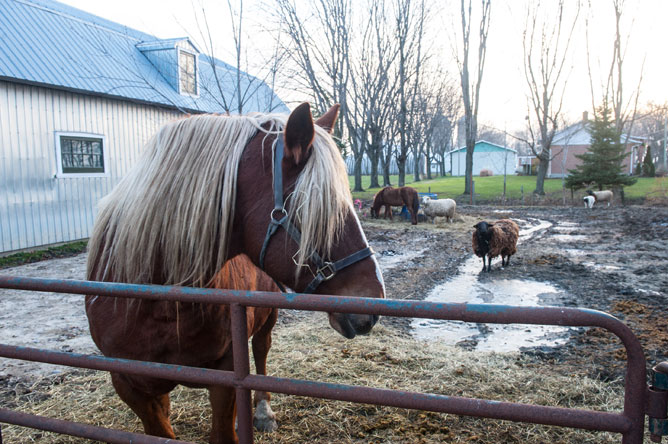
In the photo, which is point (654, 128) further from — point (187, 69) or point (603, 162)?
point (187, 69)

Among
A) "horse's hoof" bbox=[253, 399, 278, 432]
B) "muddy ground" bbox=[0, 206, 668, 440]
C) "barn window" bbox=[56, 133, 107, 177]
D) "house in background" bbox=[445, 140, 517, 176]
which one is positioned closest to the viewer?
"horse's hoof" bbox=[253, 399, 278, 432]

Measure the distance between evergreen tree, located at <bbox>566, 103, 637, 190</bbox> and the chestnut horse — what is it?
74.8 feet

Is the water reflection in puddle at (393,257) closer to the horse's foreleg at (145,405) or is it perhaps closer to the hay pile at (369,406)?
the hay pile at (369,406)

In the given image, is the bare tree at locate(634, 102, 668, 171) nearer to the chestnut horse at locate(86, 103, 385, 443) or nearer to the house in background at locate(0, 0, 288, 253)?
the house in background at locate(0, 0, 288, 253)

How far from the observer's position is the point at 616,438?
8.39 ft

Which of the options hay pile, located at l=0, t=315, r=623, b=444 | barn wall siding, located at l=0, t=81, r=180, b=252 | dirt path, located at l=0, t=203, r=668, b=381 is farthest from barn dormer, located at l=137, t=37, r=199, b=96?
hay pile, located at l=0, t=315, r=623, b=444

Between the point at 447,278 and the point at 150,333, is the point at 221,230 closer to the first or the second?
the point at 150,333

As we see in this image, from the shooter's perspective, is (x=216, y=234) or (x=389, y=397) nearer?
(x=389, y=397)

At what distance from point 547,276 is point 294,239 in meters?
7.07

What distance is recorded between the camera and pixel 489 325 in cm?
496

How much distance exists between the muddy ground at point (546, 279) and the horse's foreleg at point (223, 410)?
275 centimetres

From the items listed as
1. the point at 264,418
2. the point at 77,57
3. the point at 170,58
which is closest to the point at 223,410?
the point at 264,418

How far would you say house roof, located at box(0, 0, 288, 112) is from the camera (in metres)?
9.13

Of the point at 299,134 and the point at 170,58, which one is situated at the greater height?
the point at 170,58
